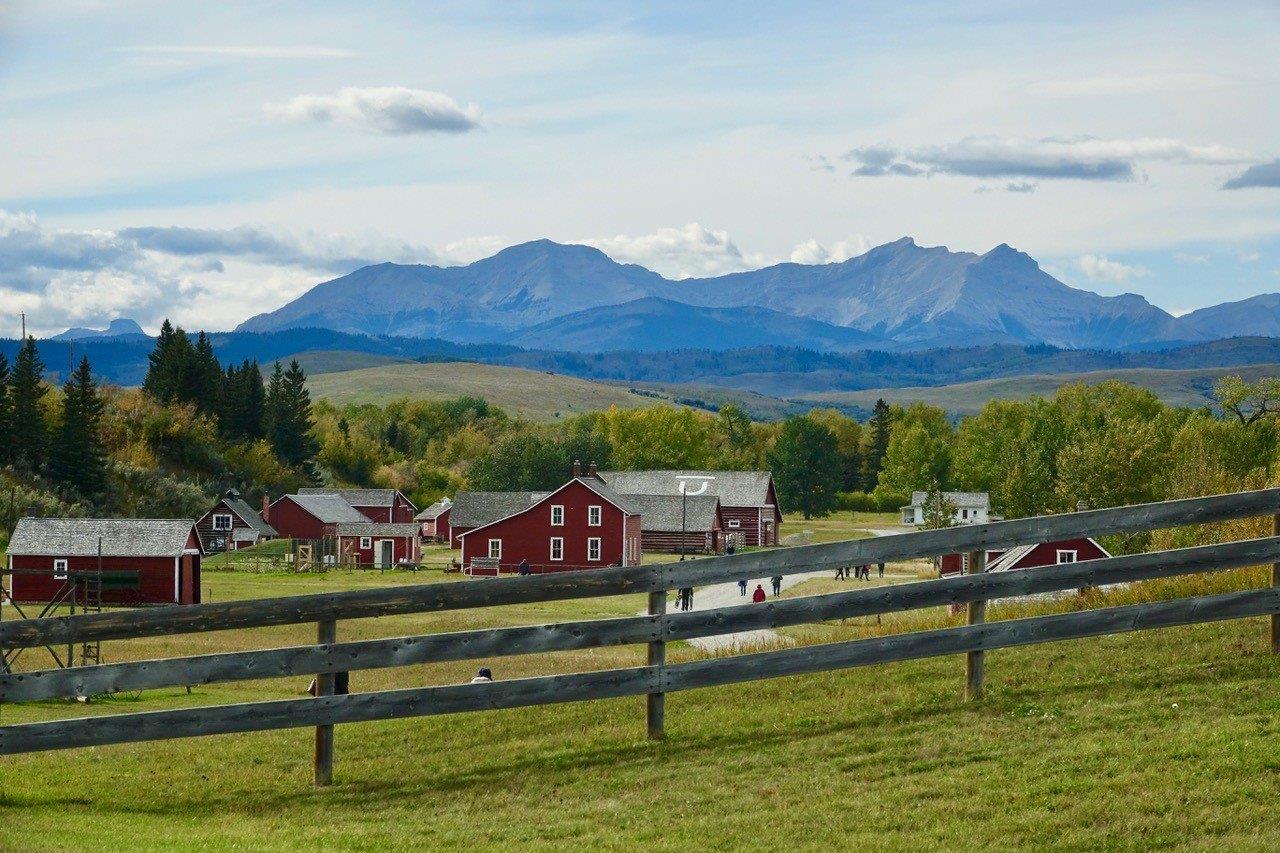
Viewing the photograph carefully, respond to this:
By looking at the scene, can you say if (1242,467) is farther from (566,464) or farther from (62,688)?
(62,688)

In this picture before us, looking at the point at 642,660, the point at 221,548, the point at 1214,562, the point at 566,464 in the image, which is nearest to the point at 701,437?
the point at 566,464

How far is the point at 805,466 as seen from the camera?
14838cm

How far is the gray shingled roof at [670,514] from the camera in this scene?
106250 millimetres

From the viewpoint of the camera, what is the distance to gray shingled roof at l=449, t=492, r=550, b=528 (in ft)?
329

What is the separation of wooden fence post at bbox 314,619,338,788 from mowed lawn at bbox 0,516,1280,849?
0.14 metres

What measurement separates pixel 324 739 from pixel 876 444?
16456 centimetres

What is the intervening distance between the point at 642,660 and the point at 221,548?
7608 centimetres

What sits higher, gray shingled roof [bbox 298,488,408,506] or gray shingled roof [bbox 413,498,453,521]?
gray shingled roof [bbox 298,488,408,506]

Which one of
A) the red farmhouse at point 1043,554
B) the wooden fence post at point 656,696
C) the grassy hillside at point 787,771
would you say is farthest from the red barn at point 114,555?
the wooden fence post at point 656,696

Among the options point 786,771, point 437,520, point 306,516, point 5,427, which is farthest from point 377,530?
point 786,771

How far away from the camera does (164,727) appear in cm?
1205

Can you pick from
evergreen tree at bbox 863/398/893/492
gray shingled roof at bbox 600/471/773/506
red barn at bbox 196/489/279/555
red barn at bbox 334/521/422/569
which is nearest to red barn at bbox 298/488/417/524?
red barn at bbox 196/489/279/555

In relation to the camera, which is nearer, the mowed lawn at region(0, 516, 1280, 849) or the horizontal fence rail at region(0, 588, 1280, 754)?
the mowed lawn at region(0, 516, 1280, 849)

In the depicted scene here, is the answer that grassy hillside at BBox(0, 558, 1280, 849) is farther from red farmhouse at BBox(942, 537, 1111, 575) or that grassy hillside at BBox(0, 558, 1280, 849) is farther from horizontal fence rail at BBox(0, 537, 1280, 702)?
red farmhouse at BBox(942, 537, 1111, 575)
